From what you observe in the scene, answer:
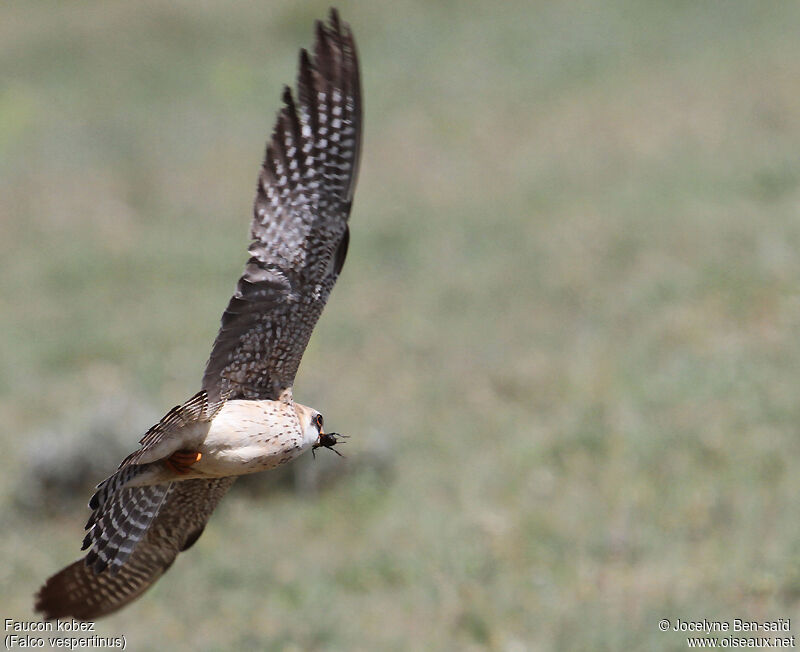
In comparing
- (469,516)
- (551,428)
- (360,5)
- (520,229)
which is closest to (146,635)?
(469,516)

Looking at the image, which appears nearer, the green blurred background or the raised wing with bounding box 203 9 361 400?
the raised wing with bounding box 203 9 361 400

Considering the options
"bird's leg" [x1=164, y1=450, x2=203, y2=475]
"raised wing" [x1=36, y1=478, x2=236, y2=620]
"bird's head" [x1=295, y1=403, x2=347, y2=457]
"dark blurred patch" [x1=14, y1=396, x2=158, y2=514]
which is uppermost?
"dark blurred patch" [x1=14, y1=396, x2=158, y2=514]

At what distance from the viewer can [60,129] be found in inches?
969

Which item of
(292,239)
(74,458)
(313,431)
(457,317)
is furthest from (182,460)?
(457,317)

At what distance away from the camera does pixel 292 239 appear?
5.47 meters

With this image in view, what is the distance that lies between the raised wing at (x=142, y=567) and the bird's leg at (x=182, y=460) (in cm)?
92

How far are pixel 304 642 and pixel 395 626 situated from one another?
736 millimetres

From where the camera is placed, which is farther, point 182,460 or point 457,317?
point 457,317

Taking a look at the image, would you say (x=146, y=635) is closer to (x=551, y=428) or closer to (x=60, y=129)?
(x=551, y=428)

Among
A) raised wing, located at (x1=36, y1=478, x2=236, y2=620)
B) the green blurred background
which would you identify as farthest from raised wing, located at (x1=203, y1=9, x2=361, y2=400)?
the green blurred background

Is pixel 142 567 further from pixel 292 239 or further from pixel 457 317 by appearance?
pixel 457 317

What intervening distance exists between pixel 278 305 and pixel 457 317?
10.4 meters

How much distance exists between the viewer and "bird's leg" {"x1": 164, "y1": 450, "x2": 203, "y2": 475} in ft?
16.7

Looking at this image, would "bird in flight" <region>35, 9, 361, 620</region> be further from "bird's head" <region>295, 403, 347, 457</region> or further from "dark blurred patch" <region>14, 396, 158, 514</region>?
"dark blurred patch" <region>14, 396, 158, 514</region>
